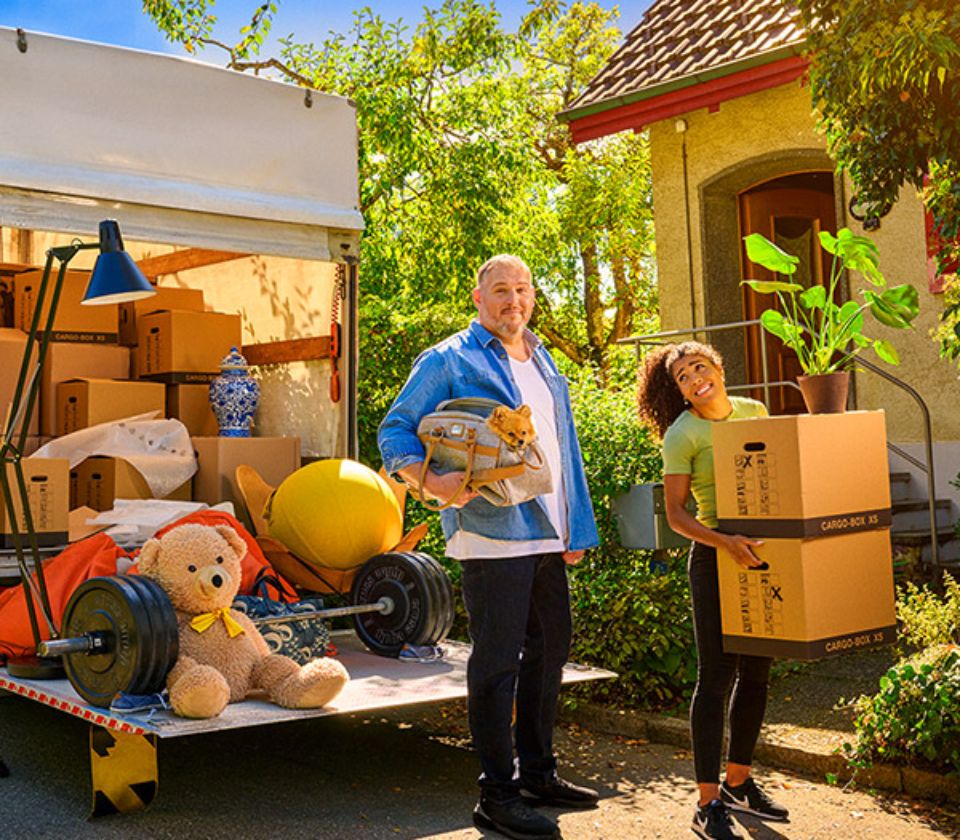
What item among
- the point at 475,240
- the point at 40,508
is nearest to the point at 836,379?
the point at 40,508

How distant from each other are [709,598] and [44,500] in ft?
11.3

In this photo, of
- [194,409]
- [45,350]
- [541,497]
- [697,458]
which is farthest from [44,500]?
[697,458]

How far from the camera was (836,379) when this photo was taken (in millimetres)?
4383

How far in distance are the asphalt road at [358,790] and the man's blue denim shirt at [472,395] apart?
110cm

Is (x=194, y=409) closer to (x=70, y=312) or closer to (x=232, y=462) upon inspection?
(x=232, y=462)

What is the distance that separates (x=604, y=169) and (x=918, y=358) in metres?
11.9

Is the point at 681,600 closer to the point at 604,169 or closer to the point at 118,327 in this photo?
the point at 118,327

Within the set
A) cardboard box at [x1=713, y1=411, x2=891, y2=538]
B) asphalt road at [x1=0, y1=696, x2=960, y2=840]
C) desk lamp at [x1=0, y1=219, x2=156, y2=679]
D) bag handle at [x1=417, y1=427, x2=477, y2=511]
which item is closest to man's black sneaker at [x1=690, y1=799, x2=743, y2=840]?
asphalt road at [x1=0, y1=696, x2=960, y2=840]

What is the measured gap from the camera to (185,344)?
837cm

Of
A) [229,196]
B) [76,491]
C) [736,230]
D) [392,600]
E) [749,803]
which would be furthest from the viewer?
[736,230]

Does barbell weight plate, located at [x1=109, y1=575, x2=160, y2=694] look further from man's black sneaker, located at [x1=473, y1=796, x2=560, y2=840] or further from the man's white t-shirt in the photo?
man's black sneaker, located at [x1=473, y1=796, x2=560, y2=840]

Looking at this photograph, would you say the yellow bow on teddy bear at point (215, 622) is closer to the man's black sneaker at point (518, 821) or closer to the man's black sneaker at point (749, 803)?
the man's black sneaker at point (518, 821)

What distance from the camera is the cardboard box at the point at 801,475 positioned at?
163 inches

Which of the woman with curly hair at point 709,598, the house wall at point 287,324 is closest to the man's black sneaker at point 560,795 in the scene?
the woman with curly hair at point 709,598
